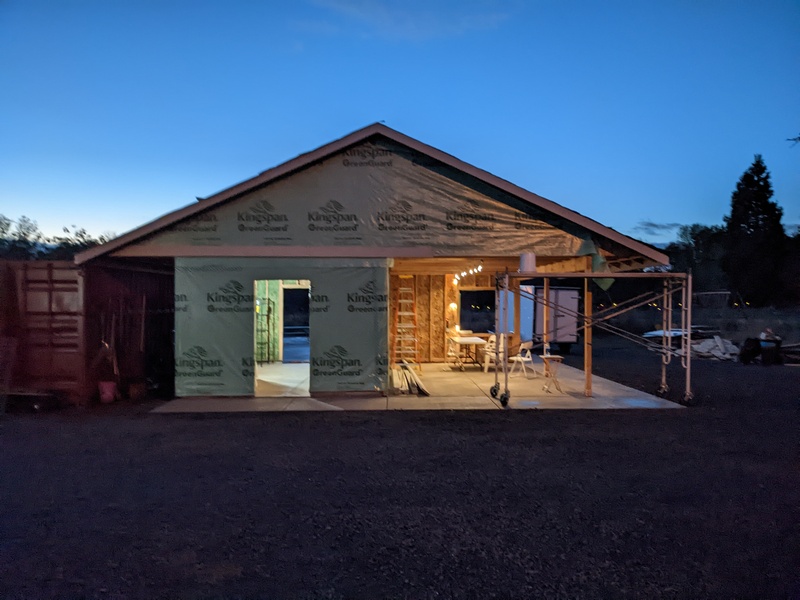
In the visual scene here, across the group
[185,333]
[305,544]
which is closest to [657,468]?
[305,544]

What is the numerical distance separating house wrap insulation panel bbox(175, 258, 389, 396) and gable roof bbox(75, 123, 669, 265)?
90 centimetres

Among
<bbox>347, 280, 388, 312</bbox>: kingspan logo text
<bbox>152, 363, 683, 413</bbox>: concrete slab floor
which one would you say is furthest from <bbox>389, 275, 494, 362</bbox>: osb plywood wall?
<bbox>347, 280, 388, 312</bbox>: kingspan logo text

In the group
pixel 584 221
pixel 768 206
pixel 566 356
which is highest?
pixel 768 206

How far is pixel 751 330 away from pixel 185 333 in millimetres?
26082

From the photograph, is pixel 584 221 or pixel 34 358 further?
pixel 584 221

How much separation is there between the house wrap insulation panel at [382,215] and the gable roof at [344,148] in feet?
0.62

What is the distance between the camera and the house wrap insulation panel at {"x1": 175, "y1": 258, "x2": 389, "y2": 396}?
10633mm

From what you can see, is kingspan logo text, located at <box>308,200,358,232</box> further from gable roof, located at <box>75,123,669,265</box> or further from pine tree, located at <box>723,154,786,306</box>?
pine tree, located at <box>723,154,786,306</box>

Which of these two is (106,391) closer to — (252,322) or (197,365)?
(197,365)

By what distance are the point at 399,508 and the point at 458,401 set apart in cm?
546

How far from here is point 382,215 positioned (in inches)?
424

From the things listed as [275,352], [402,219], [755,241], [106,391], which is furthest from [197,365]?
[755,241]

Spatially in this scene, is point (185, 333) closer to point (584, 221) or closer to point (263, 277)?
point (263, 277)

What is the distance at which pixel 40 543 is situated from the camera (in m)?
4.29
